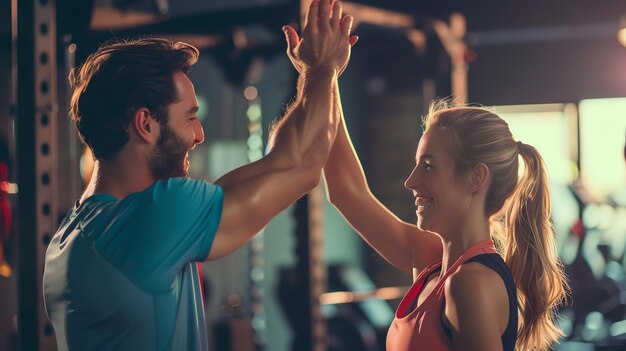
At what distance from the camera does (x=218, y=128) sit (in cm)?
721

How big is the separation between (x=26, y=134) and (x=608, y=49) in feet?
24.4

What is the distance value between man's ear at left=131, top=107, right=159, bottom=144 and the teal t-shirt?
0.15m

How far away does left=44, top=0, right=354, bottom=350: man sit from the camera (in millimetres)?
1731

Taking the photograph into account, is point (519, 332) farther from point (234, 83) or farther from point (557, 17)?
point (557, 17)

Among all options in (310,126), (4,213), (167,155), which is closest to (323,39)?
(310,126)

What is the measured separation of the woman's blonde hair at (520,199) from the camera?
78.4 inches

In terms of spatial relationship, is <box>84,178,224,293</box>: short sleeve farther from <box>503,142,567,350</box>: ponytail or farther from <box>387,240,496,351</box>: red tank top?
<box>503,142,567,350</box>: ponytail

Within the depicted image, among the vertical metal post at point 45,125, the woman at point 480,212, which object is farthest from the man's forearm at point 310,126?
the vertical metal post at point 45,125

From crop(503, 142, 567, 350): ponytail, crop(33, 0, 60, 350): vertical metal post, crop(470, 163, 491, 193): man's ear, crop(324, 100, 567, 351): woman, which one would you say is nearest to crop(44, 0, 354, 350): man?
crop(324, 100, 567, 351): woman

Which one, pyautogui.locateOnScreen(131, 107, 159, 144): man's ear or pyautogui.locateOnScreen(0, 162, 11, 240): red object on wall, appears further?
pyautogui.locateOnScreen(0, 162, 11, 240): red object on wall

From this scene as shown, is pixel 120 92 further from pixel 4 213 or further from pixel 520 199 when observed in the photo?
pixel 4 213

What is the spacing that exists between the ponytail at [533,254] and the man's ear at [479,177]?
11 centimetres

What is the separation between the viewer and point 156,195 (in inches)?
68.7

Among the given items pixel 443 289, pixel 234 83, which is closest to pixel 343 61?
pixel 443 289
